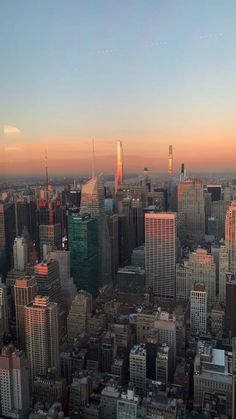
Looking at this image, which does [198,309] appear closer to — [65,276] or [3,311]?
[65,276]

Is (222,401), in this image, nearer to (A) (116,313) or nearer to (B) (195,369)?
(B) (195,369)

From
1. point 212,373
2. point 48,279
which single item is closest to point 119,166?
point 48,279

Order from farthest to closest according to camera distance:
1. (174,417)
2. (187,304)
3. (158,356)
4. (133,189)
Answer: (133,189)
(187,304)
(158,356)
(174,417)

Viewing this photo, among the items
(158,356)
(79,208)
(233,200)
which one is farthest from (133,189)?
(158,356)

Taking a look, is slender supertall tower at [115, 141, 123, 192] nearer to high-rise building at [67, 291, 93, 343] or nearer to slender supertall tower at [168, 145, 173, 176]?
slender supertall tower at [168, 145, 173, 176]

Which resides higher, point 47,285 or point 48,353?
point 47,285

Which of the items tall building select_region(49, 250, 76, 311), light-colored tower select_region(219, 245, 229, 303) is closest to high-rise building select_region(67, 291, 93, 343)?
tall building select_region(49, 250, 76, 311)
